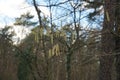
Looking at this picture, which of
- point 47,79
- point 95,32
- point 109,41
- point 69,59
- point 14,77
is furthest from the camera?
point 14,77

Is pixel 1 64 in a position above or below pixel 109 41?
below

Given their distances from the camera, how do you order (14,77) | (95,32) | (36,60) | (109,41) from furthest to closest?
(14,77) → (36,60) → (109,41) → (95,32)

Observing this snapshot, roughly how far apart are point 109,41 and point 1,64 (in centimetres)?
2431

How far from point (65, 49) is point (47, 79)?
21.4 feet

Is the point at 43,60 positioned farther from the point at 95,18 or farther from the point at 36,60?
the point at 95,18

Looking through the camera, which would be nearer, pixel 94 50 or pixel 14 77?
pixel 94 50

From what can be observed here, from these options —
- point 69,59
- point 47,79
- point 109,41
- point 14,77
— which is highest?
point 109,41

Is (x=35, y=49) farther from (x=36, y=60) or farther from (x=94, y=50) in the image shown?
(x=94, y=50)

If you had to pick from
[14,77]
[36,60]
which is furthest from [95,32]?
[14,77]

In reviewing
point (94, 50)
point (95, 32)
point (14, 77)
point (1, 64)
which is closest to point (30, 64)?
point (14, 77)

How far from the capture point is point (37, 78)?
22422 mm

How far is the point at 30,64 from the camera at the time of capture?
75.5ft

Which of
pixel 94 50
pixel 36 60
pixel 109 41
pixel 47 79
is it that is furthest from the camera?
pixel 36 60

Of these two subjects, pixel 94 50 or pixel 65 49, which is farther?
pixel 65 49
